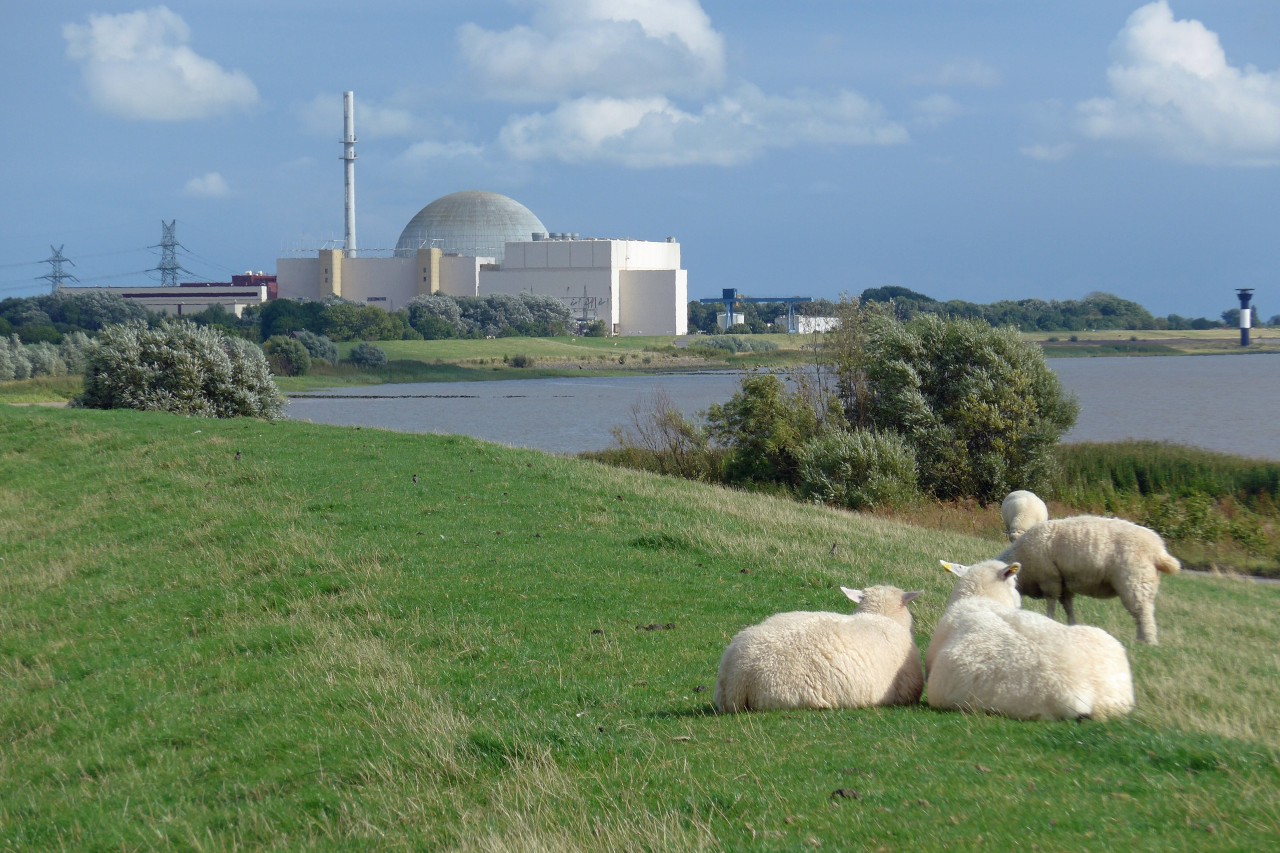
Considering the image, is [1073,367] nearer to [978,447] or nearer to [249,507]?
[978,447]

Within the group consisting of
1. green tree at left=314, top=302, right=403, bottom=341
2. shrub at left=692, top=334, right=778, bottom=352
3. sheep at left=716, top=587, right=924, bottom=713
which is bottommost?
sheep at left=716, top=587, right=924, bottom=713

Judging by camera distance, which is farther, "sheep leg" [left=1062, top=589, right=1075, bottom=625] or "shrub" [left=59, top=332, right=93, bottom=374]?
"shrub" [left=59, top=332, right=93, bottom=374]

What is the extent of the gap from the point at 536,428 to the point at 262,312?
68248 millimetres

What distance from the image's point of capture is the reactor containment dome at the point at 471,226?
152 m

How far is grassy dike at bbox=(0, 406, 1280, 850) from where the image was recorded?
5344 millimetres

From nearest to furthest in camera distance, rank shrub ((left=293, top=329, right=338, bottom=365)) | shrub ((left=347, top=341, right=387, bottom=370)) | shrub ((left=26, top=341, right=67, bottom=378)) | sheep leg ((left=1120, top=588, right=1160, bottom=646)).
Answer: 1. sheep leg ((left=1120, top=588, right=1160, bottom=646))
2. shrub ((left=26, top=341, right=67, bottom=378))
3. shrub ((left=347, top=341, right=387, bottom=370))
4. shrub ((left=293, top=329, right=338, bottom=365))

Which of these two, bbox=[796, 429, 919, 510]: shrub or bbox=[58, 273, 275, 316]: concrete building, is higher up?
bbox=[58, 273, 275, 316]: concrete building

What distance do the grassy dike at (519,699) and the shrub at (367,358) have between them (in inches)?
2997

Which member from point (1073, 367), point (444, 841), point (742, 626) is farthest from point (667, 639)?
point (1073, 367)

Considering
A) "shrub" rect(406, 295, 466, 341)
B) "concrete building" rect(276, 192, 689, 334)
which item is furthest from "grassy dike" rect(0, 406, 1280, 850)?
"concrete building" rect(276, 192, 689, 334)

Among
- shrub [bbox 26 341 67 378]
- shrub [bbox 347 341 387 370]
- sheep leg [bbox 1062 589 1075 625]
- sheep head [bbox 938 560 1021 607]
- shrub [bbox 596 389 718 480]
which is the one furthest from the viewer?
shrub [bbox 347 341 387 370]

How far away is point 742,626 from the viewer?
1012cm

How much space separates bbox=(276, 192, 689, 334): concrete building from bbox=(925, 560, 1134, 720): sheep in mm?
131024

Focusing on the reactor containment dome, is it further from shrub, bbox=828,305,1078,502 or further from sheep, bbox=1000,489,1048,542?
sheep, bbox=1000,489,1048,542
